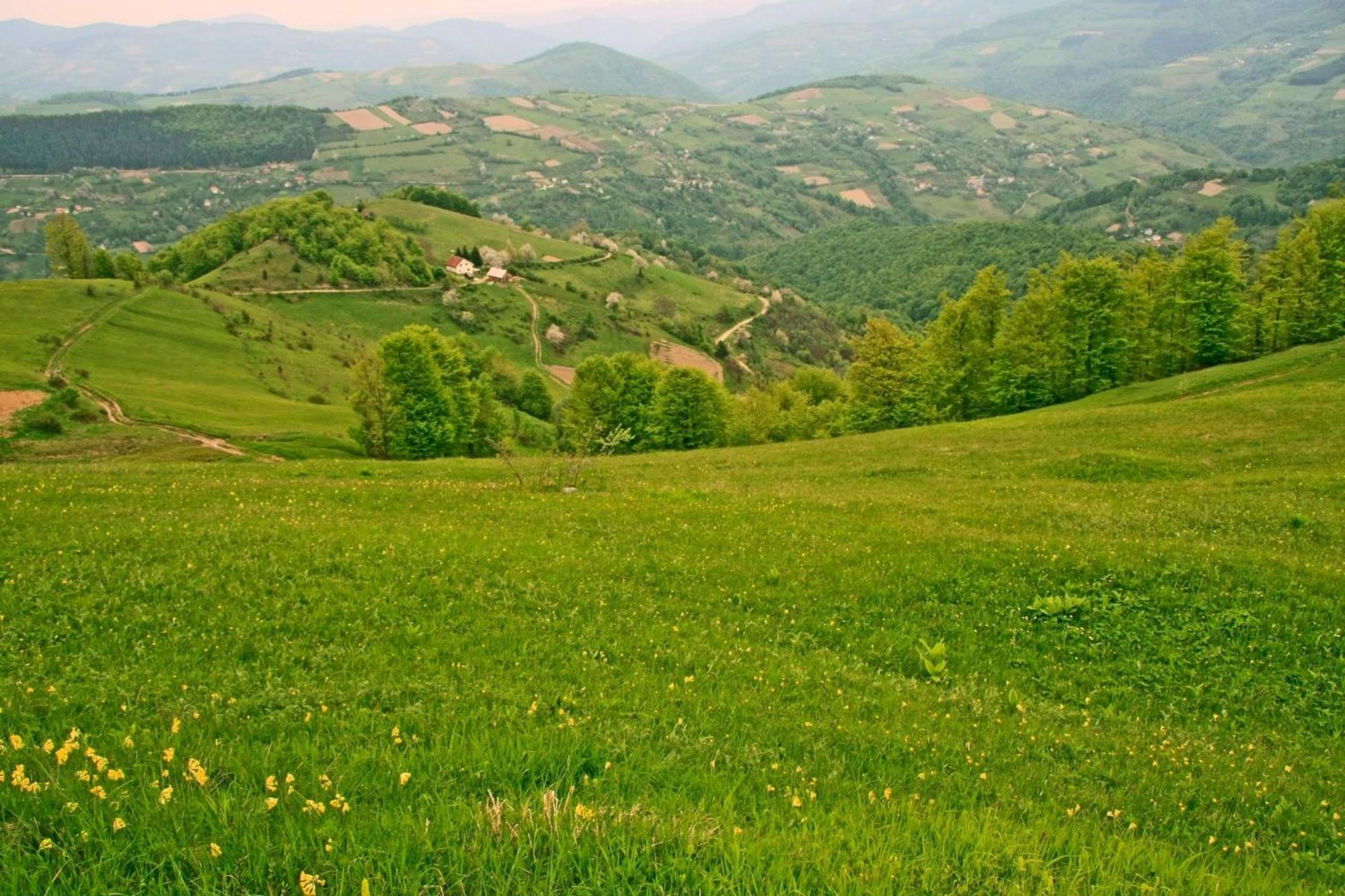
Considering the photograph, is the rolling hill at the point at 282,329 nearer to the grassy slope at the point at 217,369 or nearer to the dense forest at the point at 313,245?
the grassy slope at the point at 217,369

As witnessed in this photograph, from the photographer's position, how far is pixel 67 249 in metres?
118

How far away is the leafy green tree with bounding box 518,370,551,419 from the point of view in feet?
403

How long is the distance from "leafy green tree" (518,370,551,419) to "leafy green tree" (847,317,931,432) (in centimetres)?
6744

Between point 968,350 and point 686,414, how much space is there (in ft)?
94.1

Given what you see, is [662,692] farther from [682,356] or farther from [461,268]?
[461,268]

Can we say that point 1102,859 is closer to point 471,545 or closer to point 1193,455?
point 471,545

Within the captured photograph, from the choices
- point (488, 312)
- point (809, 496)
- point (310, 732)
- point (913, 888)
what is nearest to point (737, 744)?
point (913, 888)

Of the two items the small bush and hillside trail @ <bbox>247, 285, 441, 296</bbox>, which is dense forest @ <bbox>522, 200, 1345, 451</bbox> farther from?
hillside trail @ <bbox>247, 285, 441, 296</bbox>

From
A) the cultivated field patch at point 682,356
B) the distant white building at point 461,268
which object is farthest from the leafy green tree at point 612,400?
the distant white building at point 461,268

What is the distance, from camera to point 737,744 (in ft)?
26.6

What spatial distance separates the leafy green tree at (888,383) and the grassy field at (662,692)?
44.5m

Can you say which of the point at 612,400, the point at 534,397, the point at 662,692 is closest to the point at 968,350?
the point at 612,400

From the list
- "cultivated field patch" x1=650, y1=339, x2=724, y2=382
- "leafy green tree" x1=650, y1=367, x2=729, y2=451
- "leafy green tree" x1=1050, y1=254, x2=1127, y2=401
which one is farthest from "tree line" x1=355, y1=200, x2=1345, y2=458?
"cultivated field patch" x1=650, y1=339, x2=724, y2=382

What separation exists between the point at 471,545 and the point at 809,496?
12404mm
